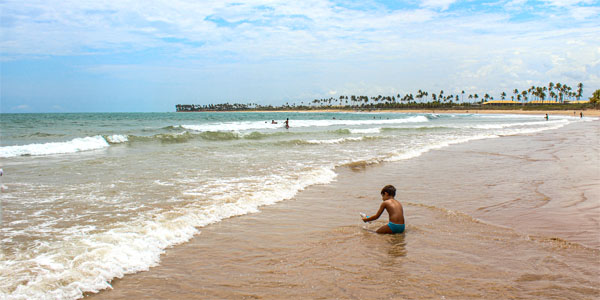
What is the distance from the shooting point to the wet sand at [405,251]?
399cm

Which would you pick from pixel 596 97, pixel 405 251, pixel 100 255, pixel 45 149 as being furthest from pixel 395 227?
pixel 596 97

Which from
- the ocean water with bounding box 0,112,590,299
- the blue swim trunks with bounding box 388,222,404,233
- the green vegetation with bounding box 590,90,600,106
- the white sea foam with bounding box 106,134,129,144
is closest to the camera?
the ocean water with bounding box 0,112,590,299

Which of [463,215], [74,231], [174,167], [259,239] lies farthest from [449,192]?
[174,167]

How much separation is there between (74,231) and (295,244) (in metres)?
3.48

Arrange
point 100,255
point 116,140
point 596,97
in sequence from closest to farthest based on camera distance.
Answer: point 100,255 < point 116,140 < point 596,97

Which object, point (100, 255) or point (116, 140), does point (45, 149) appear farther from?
point (100, 255)

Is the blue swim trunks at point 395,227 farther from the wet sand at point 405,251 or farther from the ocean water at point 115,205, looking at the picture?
the ocean water at point 115,205

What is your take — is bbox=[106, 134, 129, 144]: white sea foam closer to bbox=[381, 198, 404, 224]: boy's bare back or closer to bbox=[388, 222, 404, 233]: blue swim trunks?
bbox=[381, 198, 404, 224]: boy's bare back

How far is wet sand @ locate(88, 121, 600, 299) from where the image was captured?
3.99 metres

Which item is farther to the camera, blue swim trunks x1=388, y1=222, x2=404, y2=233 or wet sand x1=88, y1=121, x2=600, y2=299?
blue swim trunks x1=388, y1=222, x2=404, y2=233

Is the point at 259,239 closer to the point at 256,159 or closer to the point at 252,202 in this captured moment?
the point at 252,202

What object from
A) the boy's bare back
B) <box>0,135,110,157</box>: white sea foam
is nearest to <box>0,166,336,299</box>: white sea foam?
the boy's bare back

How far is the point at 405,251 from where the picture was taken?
513cm

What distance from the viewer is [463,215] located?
22.6 feet
